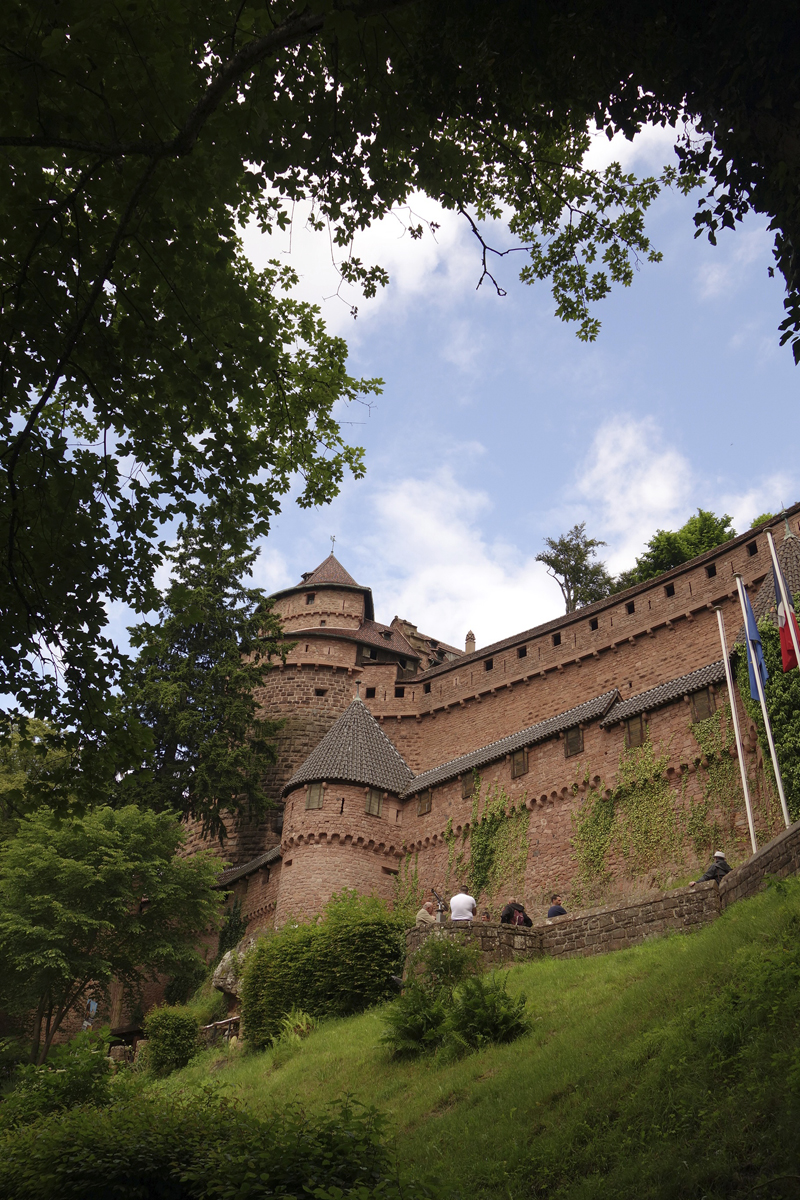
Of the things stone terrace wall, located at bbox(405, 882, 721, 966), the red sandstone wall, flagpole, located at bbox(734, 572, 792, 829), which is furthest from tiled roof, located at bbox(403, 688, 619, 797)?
stone terrace wall, located at bbox(405, 882, 721, 966)

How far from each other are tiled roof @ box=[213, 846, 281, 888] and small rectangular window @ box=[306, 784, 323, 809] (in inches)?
78.5

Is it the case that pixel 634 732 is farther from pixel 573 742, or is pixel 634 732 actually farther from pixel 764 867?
pixel 764 867

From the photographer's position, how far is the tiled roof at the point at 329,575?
44.5m

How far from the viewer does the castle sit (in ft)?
71.6

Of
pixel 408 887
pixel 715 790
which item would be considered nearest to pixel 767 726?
pixel 715 790

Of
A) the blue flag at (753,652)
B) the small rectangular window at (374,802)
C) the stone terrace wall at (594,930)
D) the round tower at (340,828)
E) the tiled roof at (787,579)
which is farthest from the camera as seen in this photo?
the small rectangular window at (374,802)

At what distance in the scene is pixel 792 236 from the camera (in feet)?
23.5

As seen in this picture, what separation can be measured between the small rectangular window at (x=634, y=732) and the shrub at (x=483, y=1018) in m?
10.9

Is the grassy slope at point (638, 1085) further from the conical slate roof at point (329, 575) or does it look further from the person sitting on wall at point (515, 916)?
the conical slate roof at point (329, 575)

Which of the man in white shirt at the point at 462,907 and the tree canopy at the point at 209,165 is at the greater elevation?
the tree canopy at the point at 209,165

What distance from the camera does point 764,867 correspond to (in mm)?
12688

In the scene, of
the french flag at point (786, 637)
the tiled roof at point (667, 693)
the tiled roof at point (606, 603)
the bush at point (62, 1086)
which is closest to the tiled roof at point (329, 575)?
the tiled roof at point (606, 603)

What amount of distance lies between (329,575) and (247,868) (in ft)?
57.7

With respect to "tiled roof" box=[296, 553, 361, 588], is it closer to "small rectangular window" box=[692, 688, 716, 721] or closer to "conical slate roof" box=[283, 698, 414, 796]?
"conical slate roof" box=[283, 698, 414, 796]
